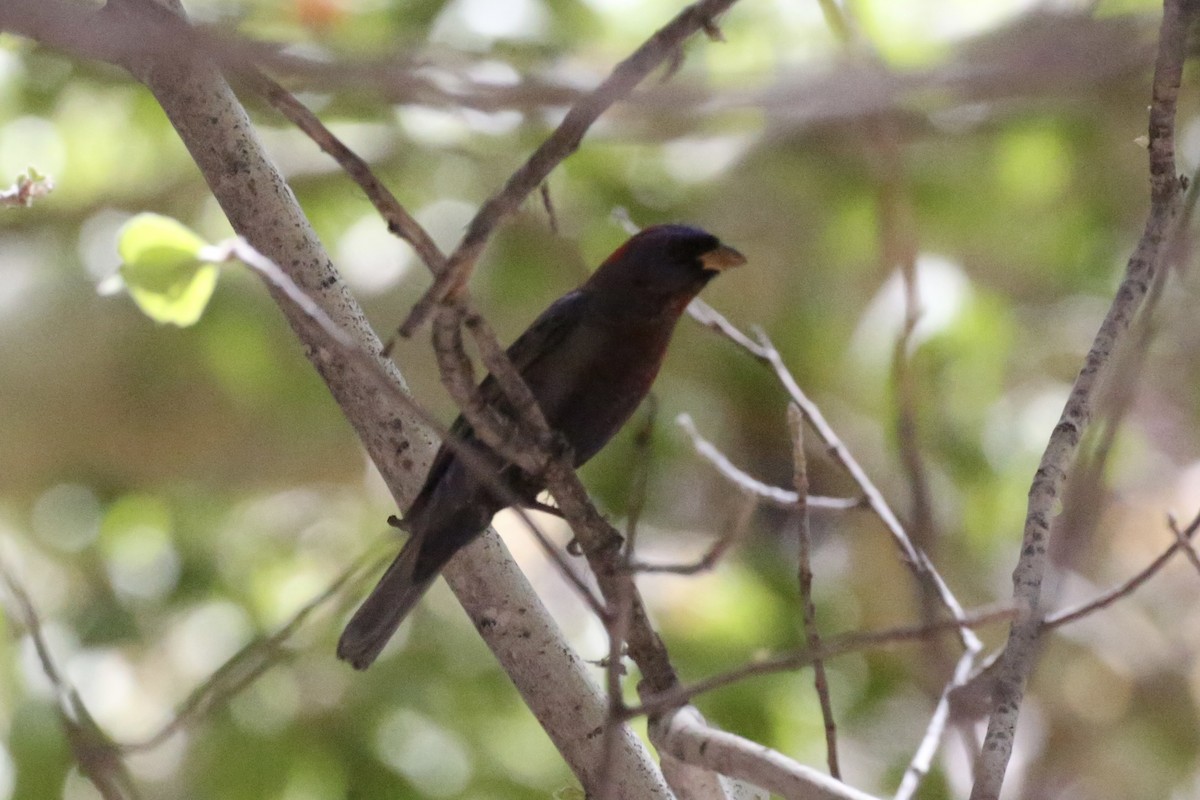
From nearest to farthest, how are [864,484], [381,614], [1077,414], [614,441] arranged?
[1077,414] → [864,484] → [381,614] → [614,441]

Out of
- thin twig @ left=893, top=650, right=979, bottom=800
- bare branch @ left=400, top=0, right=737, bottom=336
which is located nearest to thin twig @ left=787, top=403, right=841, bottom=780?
thin twig @ left=893, top=650, right=979, bottom=800

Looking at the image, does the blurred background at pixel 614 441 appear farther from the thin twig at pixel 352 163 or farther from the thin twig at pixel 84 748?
the thin twig at pixel 84 748

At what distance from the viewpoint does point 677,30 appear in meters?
1.74

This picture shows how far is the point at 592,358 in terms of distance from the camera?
320 cm

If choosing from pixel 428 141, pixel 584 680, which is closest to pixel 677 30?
pixel 584 680

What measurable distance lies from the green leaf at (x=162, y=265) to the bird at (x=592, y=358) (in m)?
1.18

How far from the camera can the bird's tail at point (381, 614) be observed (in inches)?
123

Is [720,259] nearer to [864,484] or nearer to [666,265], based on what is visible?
[666,265]

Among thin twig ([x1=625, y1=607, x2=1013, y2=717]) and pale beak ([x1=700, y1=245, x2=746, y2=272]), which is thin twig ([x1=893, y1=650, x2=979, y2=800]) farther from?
pale beak ([x1=700, y1=245, x2=746, y2=272])

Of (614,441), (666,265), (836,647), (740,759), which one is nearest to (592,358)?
(666,265)

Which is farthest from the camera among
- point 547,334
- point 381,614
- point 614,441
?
point 614,441

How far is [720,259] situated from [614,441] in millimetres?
1998

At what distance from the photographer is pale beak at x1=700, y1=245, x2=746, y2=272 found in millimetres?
3338

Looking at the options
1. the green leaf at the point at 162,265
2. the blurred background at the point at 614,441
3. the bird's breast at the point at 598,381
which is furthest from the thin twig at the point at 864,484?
the blurred background at the point at 614,441
